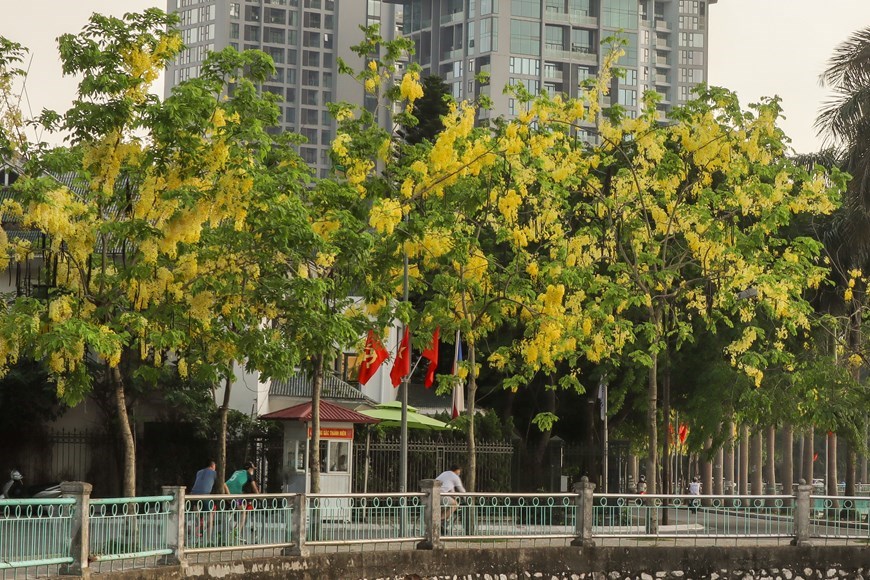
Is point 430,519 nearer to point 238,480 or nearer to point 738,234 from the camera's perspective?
point 238,480

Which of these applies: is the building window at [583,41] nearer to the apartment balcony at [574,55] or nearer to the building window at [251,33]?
the apartment balcony at [574,55]

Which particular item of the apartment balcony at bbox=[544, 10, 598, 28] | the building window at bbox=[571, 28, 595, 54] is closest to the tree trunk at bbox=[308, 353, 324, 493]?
the apartment balcony at bbox=[544, 10, 598, 28]

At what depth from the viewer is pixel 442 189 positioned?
25562mm

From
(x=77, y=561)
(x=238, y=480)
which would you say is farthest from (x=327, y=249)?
(x=77, y=561)

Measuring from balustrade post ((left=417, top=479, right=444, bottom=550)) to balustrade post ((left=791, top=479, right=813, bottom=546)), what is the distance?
6.41m

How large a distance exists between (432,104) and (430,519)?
124ft

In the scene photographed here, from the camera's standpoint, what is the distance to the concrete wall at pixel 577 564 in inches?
769

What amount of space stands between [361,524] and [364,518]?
157 millimetres

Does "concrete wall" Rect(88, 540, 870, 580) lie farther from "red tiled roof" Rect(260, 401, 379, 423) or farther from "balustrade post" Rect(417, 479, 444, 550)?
"red tiled roof" Rect(260, 401, 379, 423)

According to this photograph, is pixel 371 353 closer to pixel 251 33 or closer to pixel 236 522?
pixel 236 522

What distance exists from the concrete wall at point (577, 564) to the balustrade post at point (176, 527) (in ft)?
2.75

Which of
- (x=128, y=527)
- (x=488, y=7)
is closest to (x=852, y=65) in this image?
(x=128, y=527)

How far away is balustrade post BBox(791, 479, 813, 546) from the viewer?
→ 24.3 meters

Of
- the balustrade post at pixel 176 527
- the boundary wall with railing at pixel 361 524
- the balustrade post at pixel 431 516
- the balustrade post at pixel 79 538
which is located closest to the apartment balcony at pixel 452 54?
the boundary wall with railing at pixel 361 524
